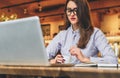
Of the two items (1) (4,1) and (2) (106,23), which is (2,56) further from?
(1) (4,1)

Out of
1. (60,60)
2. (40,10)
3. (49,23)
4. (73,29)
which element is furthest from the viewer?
(49,23)

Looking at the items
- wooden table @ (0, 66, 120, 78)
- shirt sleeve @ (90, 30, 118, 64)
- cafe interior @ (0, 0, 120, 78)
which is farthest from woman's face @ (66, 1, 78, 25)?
cafe interior @ (0, 0, 120, 78)

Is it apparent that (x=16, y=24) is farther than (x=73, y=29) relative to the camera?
No

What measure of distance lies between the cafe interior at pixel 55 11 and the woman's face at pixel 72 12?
495 cm

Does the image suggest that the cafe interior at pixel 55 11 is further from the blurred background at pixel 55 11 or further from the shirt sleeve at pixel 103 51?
the shirt sleeve at pixel 103 51

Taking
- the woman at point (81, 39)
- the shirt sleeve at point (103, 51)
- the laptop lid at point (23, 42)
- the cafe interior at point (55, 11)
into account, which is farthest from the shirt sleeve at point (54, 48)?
the cafe interior at point (55, 11)

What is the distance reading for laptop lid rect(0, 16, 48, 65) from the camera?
3.35ft

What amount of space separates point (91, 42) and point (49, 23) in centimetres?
739

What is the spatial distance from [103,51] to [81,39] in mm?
189

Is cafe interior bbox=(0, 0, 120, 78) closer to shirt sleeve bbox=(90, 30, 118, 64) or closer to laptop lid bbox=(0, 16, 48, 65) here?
shirt sleeve bbox=(90, 30, 118, 64)

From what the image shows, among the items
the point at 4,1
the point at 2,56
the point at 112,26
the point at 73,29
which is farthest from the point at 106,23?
the point at 2,56

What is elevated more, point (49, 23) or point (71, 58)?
point (49, 23)

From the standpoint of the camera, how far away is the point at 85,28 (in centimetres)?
211

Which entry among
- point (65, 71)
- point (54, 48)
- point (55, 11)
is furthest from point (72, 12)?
point (55, 11)
